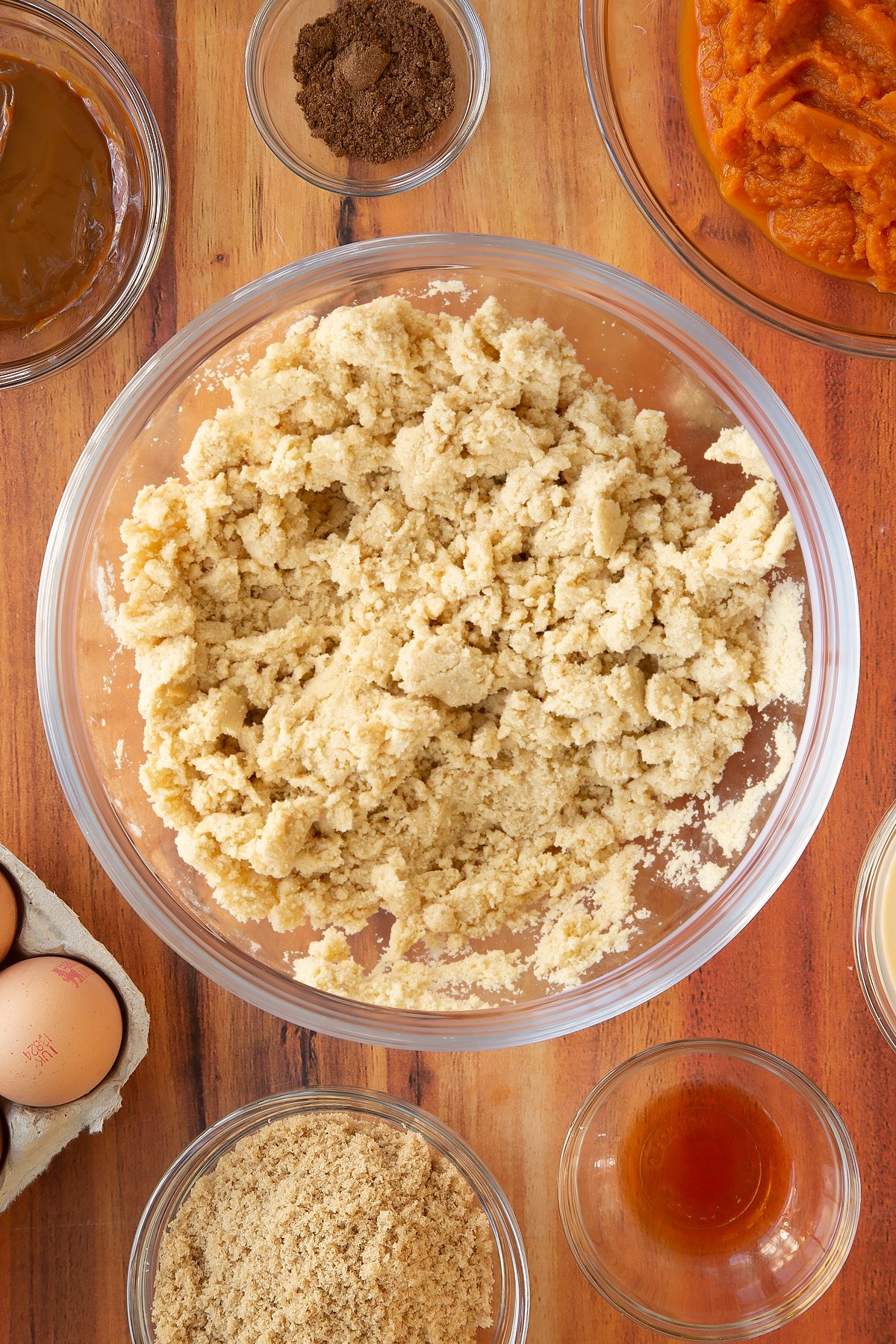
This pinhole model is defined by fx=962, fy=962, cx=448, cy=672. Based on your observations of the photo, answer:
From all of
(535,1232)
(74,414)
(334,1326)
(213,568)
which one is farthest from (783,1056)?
(74,414)

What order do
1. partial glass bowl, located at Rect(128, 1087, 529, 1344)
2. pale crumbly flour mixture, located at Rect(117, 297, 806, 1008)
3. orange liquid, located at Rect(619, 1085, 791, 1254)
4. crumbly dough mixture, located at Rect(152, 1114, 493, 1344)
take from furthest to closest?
orange liquid, located at Rect(619, 1085, 791, 1254)
partial glass bowl, located at Rect(128, 1087, 529, 1344)
crumbly dough mixture, located at Rect(152, 1114, 493, 1344)
pale crumbly flour mixture, located at Rect(117, 297, 806, 1008)

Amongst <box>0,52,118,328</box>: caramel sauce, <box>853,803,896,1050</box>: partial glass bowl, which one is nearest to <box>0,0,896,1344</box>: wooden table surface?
<box>853,803,896,1050</box>: partial glass bowl

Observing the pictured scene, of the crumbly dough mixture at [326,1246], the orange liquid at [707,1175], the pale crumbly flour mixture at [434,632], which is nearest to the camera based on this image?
the pale crumbly flour mixture at [434,632]

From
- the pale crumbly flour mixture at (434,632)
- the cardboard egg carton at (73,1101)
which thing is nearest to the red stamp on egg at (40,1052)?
the cardboard egg carton at (73,1101)

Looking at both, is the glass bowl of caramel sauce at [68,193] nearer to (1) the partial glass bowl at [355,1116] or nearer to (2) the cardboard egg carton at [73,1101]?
(2) the cardboard egg carton at [73,1101]

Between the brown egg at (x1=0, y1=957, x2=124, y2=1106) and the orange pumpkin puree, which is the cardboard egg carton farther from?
the orange pumpkin puree

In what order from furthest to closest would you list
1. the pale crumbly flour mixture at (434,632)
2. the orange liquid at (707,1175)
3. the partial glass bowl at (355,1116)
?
the orange liquid at (707,1175)
the partial glass bowl at (355,1116)
the pale crumbly flour mixture at (434,632)

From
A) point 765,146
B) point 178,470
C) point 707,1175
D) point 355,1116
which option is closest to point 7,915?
point 355,1116

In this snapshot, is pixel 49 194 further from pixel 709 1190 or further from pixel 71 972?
pixel 709 1190
